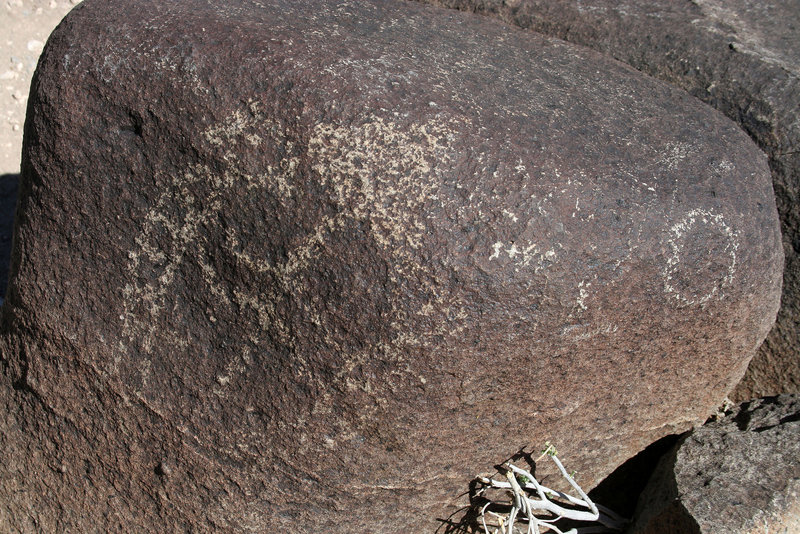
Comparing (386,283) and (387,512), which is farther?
(387,512)

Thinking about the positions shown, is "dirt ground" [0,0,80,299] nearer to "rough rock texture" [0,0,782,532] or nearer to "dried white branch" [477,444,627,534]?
"rough rock texture" [0,0,782,532]

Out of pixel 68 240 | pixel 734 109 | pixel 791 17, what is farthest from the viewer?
pixel 791 17

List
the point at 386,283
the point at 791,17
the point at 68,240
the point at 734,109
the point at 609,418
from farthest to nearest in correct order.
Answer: the point at 791,17
the point at 734,109
the point at 609,418
the point at 68,240
the point at 386,283

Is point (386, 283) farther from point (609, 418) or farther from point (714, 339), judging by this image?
point (714, 339)

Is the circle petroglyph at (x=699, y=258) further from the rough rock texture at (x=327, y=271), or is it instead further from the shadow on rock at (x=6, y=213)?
the shadow on rock at (x=6, y=213)

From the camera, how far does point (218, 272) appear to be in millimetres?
1093

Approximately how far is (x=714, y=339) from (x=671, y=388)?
0.37ft

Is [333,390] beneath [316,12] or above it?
beneath

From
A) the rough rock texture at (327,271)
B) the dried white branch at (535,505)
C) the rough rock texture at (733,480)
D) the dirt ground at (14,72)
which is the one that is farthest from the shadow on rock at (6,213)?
the rough rock texture at (733,480)

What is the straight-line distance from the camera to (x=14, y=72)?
3.04 meters

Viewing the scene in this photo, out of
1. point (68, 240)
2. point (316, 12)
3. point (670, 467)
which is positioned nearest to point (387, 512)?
point (670, 467)

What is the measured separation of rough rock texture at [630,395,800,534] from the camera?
47.2 inches

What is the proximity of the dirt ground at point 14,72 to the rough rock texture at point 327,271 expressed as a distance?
1.55m

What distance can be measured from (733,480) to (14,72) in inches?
119
